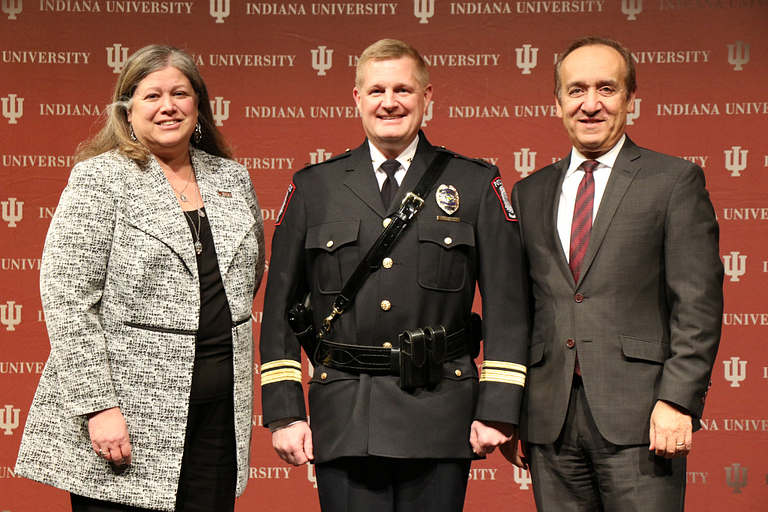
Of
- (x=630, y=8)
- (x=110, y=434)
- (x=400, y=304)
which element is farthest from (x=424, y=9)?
(x=110, y=434)

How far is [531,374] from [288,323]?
728 mm

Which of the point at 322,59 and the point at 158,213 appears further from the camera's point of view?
the point at 322,59

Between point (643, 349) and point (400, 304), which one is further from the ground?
point (400, 304)

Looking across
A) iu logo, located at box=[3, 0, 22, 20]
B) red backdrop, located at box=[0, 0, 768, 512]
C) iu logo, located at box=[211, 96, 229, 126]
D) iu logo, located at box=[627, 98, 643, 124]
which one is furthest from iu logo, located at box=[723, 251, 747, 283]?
iu logo, located at box=[3, 0, 22, 20]

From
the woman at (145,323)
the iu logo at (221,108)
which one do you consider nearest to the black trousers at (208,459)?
the woman at (145,323)

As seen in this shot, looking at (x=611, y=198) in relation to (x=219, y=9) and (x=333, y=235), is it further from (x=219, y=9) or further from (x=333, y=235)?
(x=219, y=9)

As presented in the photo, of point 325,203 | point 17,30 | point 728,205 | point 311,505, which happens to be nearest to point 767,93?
point 728,205

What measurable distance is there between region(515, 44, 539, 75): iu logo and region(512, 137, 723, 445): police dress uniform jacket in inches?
68.6

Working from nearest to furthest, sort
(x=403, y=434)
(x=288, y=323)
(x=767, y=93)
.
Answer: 1. (x=403, y=434)
2. (x=288, y=323)
3. (x=767, y=93)

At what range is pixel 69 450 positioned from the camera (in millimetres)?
2039

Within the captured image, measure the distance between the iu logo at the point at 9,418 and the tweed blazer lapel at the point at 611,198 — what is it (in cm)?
309

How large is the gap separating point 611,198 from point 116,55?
2777 millimetres

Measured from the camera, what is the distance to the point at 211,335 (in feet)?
7.09

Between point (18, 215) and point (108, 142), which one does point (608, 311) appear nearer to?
point (108, 142)
